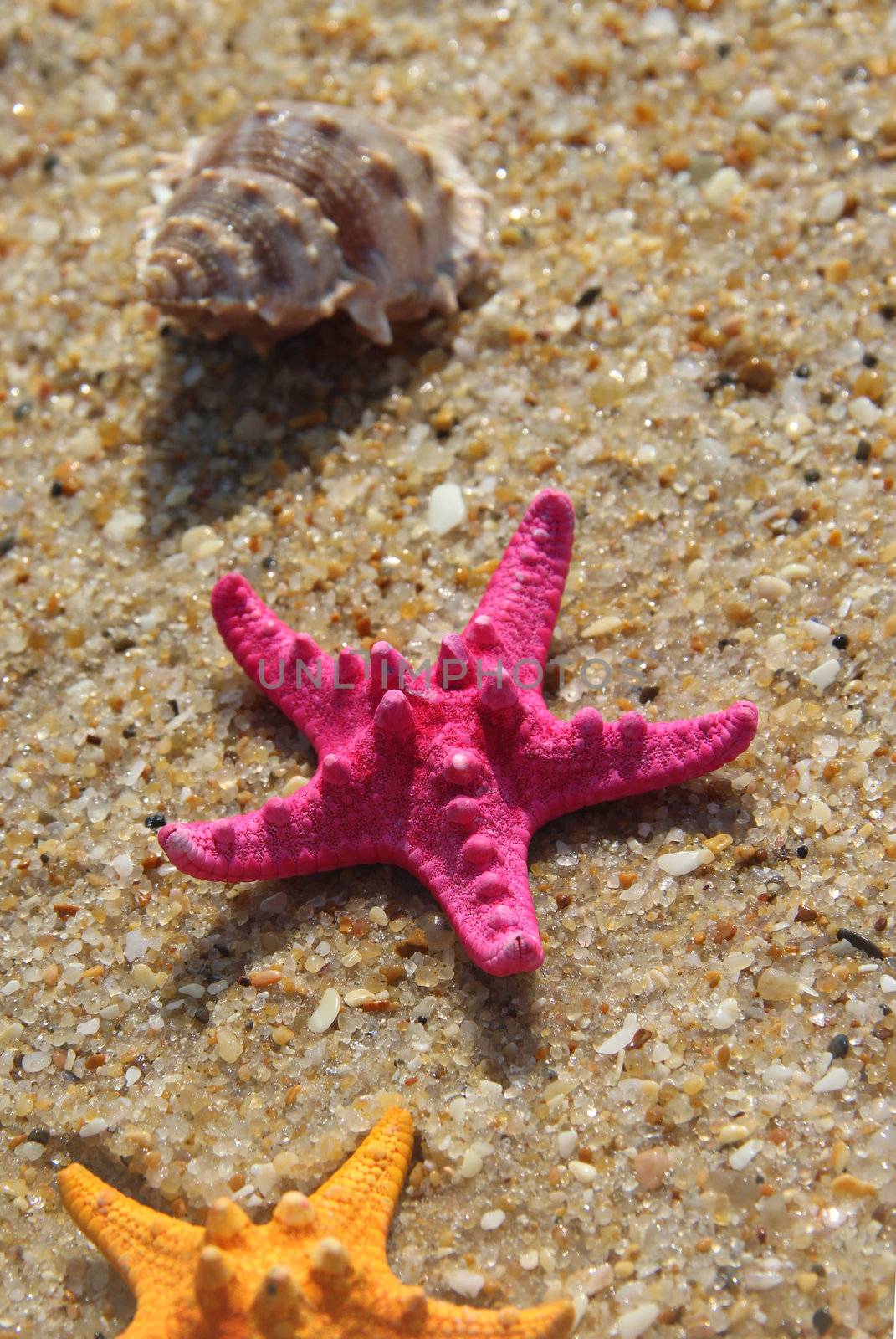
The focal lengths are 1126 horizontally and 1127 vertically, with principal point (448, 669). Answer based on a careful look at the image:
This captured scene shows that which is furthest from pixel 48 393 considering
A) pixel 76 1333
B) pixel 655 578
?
pixel 76 1333

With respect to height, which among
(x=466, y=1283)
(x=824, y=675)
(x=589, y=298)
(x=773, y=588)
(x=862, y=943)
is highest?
(x=589, y=298)

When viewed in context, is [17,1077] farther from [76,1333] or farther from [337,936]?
[337,936]

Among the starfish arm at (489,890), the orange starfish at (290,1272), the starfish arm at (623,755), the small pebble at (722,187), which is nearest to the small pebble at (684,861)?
the starfish arm at (623,755)

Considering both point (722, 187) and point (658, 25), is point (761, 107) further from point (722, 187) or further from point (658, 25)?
point (658, 25)

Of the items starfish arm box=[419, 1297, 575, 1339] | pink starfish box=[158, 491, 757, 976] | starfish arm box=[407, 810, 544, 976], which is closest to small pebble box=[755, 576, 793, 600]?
pink starfish box=[158, 491, 757, 976]

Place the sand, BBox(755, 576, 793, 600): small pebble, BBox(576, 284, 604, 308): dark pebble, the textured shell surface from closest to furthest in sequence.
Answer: the sand
BBox(755, 576, 793, 600): small pebble
the textured shell surface
BBox(576, 284, 604, 308): dark pebble

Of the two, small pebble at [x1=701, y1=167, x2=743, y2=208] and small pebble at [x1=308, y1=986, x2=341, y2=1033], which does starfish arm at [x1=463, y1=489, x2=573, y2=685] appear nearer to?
small pebble at [x1=308, y1=986, x2=341, y2=1033]

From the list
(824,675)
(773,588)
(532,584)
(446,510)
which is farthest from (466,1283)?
(446,510)
